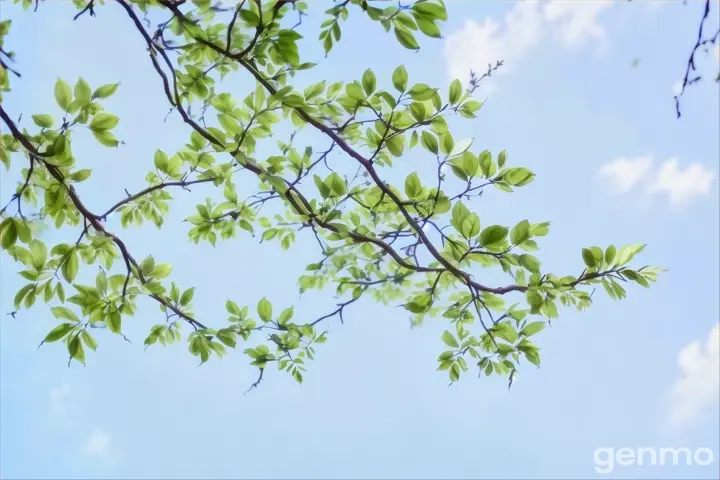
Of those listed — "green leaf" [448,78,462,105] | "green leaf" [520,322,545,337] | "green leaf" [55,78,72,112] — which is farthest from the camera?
"green leaf" [520,322,545,337]

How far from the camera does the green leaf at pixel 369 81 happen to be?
1.23m

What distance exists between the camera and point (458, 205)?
3.87 feet

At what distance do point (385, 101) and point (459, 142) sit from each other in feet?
0.57

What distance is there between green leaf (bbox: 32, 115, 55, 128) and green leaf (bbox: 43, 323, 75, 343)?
41cm

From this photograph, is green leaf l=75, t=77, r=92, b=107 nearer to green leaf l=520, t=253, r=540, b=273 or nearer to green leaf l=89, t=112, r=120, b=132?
green leaf l=89, t=112, r=120, b=132

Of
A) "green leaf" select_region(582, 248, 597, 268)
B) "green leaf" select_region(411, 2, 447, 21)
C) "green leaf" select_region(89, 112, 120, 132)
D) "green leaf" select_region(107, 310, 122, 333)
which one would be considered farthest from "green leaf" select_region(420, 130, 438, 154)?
"green leaf" select_region(107, 310, 122, 333)

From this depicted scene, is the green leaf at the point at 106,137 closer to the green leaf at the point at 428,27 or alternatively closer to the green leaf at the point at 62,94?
the green leaf at the point at 62,94

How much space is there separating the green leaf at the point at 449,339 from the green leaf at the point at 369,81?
63cm

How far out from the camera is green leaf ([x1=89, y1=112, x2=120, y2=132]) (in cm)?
118

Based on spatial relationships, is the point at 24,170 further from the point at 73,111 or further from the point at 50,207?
the point at 73,111

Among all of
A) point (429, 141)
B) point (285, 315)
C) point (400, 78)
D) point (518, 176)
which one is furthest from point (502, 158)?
point (285, 315)

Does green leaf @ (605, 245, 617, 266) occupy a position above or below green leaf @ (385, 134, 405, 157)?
below

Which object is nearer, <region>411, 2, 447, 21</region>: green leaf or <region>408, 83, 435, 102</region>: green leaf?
<region>411, 2, 447, 21</region>: green leaf

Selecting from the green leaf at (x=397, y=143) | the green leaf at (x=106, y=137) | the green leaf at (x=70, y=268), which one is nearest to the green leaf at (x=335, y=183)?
the green leaf at (x=397, y=143)
